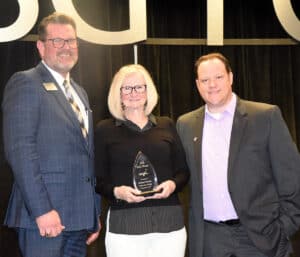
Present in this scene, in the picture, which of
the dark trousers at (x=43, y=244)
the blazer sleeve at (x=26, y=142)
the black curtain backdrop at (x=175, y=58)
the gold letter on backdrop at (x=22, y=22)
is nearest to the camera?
the blazer sleeve at (x=26, y=142)

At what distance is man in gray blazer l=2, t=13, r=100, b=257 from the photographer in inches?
89.2

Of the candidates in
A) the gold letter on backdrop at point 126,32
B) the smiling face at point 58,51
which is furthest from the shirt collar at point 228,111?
the gold letter on backdrop at point 126,32

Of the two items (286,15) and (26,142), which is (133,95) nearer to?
(26,142)

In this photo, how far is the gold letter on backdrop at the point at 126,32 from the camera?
4.21 meters

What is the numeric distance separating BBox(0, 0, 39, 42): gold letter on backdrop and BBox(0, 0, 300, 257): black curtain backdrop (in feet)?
0.82

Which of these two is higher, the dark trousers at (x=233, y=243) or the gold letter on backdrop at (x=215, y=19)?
the gold letter on backdrop at (x=215, y=19)

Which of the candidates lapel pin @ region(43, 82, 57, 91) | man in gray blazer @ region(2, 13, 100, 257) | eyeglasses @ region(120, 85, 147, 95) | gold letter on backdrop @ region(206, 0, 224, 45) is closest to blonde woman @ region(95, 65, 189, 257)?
eyeglasses @ region(120, 85, 147, 95)

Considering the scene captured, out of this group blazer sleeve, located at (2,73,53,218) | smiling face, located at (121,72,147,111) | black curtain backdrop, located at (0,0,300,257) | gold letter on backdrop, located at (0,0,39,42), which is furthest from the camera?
black curtain backdrop, located at (0,0,300,257)

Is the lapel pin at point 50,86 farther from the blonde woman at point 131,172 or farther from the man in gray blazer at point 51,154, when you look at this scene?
the blonde woman at point 131,172

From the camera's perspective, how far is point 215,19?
4.49 m

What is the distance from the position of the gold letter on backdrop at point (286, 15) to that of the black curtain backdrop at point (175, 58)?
27 centimetres

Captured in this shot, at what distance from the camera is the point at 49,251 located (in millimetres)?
2385

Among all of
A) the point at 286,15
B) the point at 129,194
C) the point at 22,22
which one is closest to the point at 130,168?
the point at 129,194

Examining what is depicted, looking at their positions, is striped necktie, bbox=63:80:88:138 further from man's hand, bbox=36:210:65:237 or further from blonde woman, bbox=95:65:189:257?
man's hand, bbox=36:210:65:237
